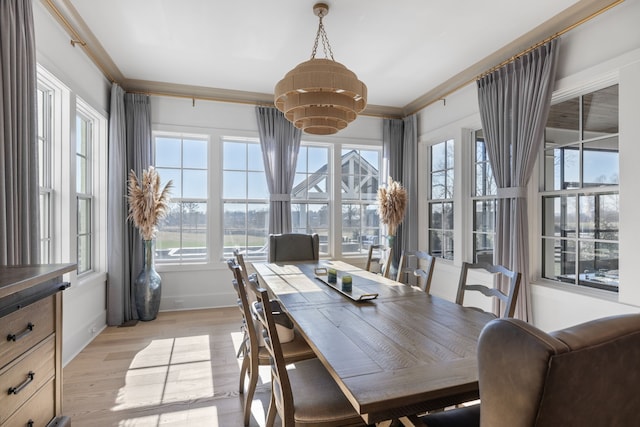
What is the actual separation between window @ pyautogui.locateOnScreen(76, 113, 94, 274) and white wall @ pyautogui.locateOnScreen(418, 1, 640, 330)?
180 inches

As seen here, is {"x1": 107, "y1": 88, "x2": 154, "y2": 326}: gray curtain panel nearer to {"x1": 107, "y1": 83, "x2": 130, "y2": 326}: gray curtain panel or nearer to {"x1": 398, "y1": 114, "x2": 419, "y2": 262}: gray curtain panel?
{"x1": 107, "y1": 83, "x2": 130, "y2": 326}: gray curtain panel

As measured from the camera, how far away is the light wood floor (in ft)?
7.07

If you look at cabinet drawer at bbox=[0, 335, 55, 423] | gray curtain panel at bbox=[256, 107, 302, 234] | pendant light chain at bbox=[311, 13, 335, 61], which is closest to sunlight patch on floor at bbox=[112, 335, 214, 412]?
cabinet drawer at bbox=[0, 335, 55, 423]

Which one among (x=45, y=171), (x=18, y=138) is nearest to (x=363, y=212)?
(x=45, y=171)

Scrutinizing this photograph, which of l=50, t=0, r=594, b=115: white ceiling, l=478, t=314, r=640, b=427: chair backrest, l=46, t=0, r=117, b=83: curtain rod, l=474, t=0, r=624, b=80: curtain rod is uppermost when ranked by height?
l=50, t=0, r=594, b=115: white ceiling

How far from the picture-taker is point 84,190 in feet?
12.0

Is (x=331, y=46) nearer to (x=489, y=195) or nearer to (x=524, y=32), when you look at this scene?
(x=524, y=32)

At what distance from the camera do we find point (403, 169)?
17.4 ft

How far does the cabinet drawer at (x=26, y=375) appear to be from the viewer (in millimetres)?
1196

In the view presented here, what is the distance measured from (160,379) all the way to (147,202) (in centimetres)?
210

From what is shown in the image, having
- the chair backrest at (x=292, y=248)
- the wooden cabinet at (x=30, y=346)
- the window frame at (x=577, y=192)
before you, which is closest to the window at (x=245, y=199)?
the chair backrest at (x=292, y=248)

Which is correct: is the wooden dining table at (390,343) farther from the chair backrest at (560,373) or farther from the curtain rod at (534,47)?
the curtain rod at (534,47)

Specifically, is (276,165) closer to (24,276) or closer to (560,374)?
(24,276)

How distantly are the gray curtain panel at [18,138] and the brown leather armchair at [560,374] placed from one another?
240 centimetres
